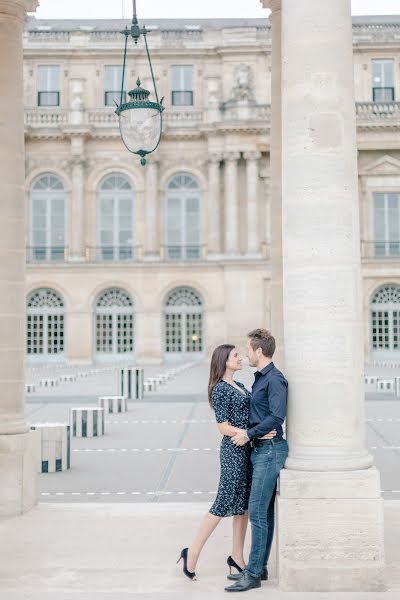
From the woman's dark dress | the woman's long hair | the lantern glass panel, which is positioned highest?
the lantern glass panel

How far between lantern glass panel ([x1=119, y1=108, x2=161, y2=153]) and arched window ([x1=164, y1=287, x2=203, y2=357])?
117 feet

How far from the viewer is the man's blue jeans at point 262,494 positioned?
6328 millimetres

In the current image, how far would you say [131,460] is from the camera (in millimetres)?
13359

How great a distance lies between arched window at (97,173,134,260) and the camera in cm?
4712

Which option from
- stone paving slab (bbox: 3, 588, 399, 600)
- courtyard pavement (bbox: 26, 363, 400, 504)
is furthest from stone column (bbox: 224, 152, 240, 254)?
stone paving slab (bbox: 3, 588, 399, 600)

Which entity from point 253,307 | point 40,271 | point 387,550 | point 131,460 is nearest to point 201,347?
point 253,307

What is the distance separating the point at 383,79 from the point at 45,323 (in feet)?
78.1

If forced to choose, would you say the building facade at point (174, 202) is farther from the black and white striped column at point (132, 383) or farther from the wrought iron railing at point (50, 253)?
the black and white striped column at point (132, 383)

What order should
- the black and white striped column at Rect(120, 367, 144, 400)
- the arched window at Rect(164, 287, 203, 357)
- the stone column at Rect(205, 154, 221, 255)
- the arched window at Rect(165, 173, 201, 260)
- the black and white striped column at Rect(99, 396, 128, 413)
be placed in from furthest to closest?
the arched window at Rect(165, 173, 201, 260) < the arched window at Rect(164, 287, 203, 357) < the stone column at Rect(205, 154, 221, 255) < the black and white striped column at Rect(120, 367, 144, 400) < the black and white striped column at Rect(99, 396, 128, 413)

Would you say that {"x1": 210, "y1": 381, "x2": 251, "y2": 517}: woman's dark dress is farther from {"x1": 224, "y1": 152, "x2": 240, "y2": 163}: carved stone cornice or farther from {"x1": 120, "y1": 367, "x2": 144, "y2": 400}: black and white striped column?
{"x1": 224, "y1": 152, "x2": 240, "y2": 163}: carved stone cornice

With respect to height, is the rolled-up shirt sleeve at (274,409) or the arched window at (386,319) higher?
the arched window at (386,319)

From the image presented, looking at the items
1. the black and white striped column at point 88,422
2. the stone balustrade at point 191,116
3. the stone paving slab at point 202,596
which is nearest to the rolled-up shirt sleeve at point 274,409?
the stone paving slab at point 202,596

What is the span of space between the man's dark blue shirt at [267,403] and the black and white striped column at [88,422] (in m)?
10.3

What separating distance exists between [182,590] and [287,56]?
432cm
